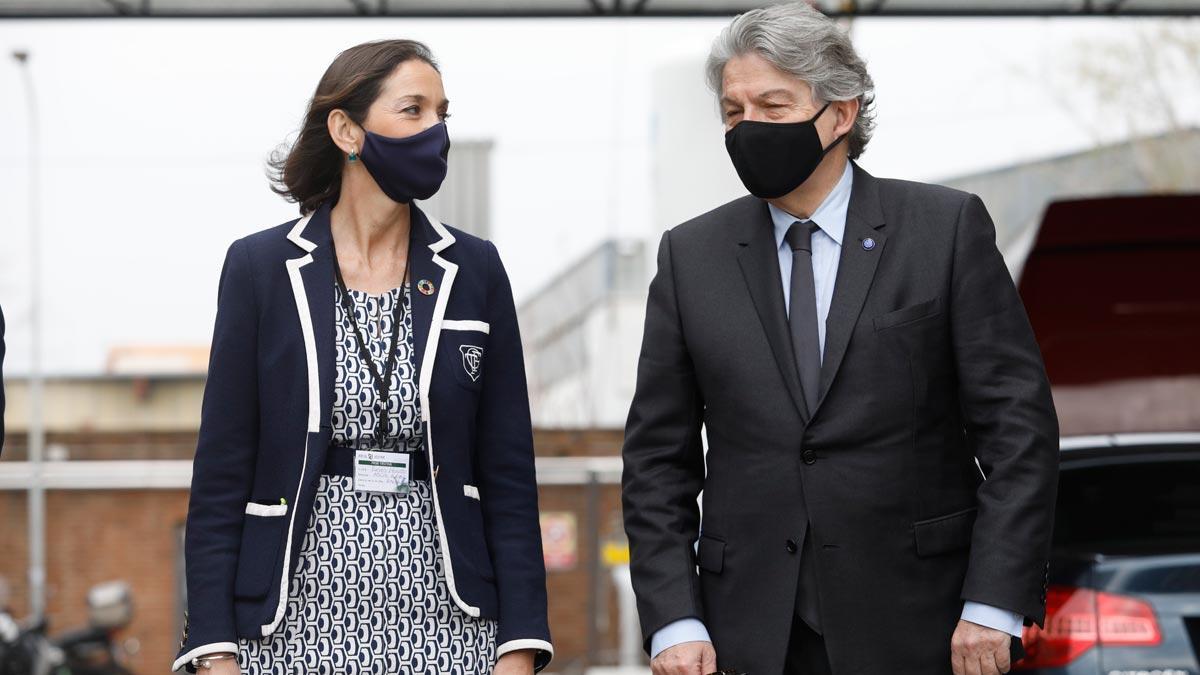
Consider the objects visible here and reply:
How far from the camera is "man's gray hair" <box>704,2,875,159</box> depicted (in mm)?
3045

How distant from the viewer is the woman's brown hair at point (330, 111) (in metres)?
3.13

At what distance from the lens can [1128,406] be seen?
4.12 meters

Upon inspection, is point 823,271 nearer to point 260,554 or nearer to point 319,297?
point 319,297

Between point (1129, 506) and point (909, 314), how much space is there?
4.32 feet

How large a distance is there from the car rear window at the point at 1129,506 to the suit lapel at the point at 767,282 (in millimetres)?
1120

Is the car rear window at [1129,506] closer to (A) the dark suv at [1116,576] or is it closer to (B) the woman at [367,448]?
(A) the dark suv at [1116,576]

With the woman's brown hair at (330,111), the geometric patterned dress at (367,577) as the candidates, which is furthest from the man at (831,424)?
the woman's brown hair at (330,111)

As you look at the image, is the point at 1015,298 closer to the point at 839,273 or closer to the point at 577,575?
the point at 839,273

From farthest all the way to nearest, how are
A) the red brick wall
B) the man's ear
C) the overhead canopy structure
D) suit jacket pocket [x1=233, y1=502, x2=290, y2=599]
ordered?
the red brick wall, the overhead canopy structure, the man's ear, suit jacket pocket [x1=233, y1=502, x2=290, y2=599]

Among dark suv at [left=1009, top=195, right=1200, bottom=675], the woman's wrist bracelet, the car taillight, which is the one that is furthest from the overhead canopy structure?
the woman's wrist bracelet

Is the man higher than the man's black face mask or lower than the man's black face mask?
lower

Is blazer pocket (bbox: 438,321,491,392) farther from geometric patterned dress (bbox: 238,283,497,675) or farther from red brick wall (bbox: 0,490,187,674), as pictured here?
red brick wall (bbox: 0,490,187,674)

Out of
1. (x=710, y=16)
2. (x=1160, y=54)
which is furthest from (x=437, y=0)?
(x=1160, y=54)

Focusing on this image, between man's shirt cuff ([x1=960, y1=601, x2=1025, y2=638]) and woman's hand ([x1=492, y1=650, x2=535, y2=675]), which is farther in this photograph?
woman's hand ([x1=492, y1=650, x2=535, y2=675])
